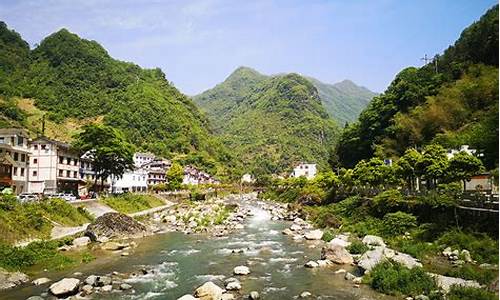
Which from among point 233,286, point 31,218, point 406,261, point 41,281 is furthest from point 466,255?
point 31,218

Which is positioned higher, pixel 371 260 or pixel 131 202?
pixel 131 202

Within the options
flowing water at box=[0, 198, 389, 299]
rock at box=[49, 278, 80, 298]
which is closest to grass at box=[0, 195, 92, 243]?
flowing water at box=[0, 198, 389, 299]

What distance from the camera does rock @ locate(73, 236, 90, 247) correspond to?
107 ft

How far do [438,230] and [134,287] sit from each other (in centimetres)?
2173

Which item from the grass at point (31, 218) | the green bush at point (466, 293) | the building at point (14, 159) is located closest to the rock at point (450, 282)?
the green bush at point (466, 293)

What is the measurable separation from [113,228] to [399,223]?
25.3 m

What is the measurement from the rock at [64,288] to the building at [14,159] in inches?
1262

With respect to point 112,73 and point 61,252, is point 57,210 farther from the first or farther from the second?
point 112,73

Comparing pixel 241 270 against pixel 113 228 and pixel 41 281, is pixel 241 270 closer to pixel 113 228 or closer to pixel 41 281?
pixel 41 281

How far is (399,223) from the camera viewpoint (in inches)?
1385

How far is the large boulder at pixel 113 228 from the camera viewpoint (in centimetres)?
3581

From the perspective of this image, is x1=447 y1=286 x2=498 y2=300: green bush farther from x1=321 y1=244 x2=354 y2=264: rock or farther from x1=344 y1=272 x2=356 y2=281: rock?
x1=321 y1=244 x2=354 y2=264: rock

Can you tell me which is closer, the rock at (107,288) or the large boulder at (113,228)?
the rock at (107,288)

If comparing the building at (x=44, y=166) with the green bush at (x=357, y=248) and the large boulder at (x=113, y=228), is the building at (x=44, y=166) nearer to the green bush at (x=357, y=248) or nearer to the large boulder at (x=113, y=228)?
the large boulder at (x=113, y=228)
